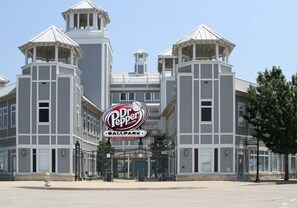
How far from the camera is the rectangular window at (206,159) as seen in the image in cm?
4762

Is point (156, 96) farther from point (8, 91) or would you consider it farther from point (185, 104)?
point (185, 104)

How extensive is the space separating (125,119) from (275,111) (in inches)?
533

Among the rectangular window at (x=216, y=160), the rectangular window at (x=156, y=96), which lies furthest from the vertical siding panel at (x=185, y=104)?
the rectangular window at (x=156, y=96)

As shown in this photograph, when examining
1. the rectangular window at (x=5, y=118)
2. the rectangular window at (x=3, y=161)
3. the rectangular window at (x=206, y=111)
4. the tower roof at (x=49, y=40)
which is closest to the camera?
the rectangular window at (x=206, y=111)

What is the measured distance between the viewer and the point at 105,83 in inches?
3127

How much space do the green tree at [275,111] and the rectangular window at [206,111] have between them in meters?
3.45

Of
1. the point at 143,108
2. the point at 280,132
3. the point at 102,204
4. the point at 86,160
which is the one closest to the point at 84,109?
the point at 86,160

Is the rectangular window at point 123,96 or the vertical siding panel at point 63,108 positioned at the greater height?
the rectangular window at point 123,96

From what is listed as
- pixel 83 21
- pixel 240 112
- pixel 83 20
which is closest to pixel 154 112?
pixel 83 21

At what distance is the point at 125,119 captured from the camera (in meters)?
53.1

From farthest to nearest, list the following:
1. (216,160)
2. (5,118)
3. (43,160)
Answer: (5,118) → (43,160) → (216,160)

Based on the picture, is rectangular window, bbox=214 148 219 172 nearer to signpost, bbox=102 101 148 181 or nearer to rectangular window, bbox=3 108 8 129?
signpost, bbox=102 101 148 181

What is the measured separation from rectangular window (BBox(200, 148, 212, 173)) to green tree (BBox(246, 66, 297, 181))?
14.0 feet

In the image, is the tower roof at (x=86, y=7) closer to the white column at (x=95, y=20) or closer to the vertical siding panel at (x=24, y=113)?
the white column at (x=95, y=20)
